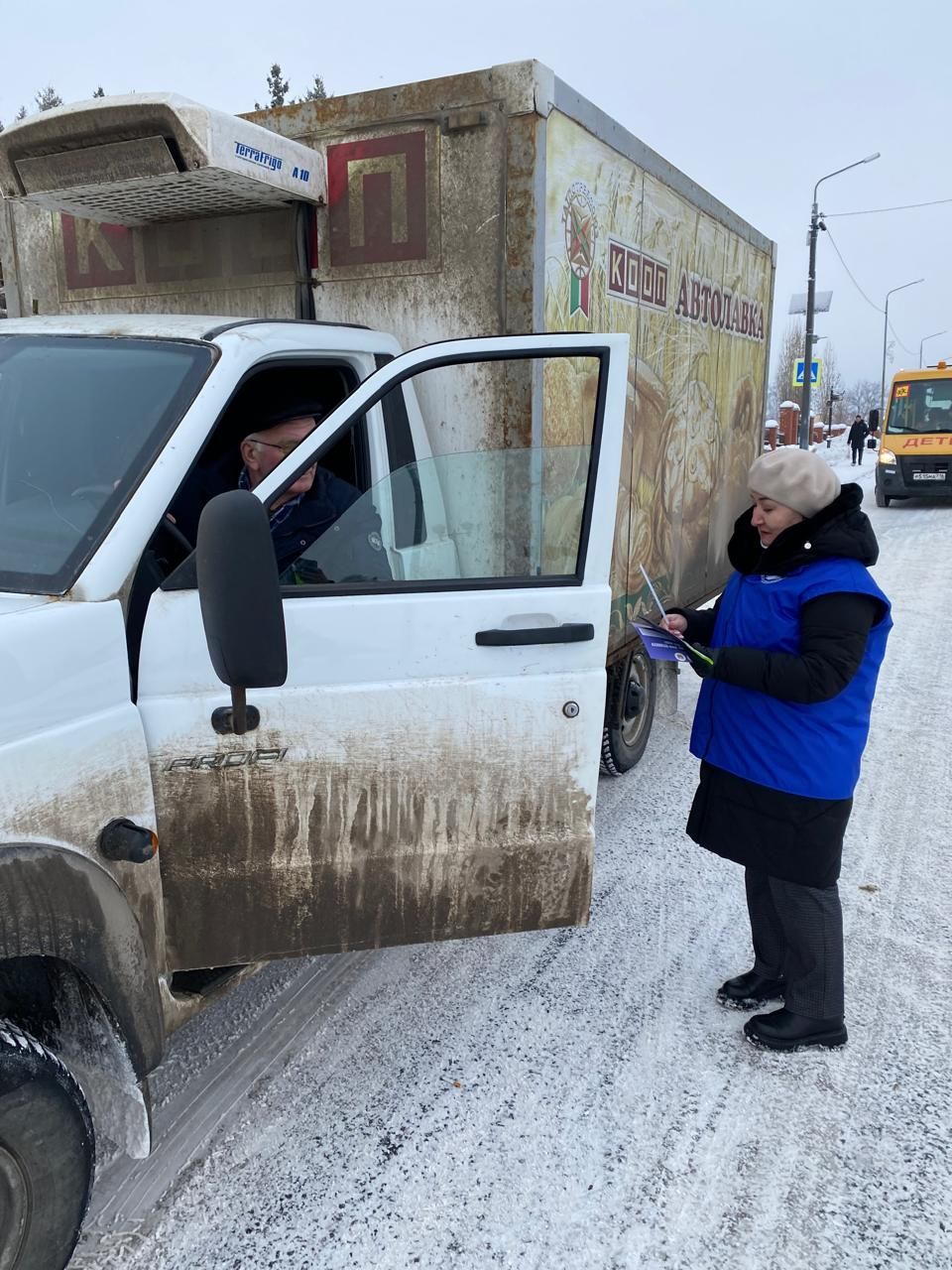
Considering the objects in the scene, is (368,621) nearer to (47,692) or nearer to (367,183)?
(47,692)

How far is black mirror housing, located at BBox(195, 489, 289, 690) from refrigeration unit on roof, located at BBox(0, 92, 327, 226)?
154cm

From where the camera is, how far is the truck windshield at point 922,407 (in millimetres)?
18016

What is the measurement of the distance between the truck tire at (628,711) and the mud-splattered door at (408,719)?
2.10m

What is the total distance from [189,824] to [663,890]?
2.43m

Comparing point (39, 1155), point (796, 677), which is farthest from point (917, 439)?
point (39, 1155)

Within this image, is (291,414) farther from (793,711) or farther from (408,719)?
(793,711)

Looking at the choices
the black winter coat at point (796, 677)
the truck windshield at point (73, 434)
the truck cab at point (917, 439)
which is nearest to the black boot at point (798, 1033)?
the black winter coat at point (796, 677)

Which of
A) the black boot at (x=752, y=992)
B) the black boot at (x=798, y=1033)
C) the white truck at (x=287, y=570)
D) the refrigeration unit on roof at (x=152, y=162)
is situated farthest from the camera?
the black boot at (x=752, y=992)

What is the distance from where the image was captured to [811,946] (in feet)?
9.94

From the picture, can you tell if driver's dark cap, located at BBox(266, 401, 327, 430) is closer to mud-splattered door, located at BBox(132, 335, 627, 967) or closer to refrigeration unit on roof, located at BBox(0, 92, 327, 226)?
mud-splattered door, located at BBox(132, 335, 627, 967)

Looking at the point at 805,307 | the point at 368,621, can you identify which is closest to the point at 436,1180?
the point at 368,621

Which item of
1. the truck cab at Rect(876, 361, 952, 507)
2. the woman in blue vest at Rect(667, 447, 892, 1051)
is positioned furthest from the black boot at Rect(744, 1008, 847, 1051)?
the truck cab at Rect(876, 361, 952, 507)

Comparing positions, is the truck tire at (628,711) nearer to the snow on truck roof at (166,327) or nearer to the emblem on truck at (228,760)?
the snow on truck roof at (166,327)

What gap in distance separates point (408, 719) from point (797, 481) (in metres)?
1.30
